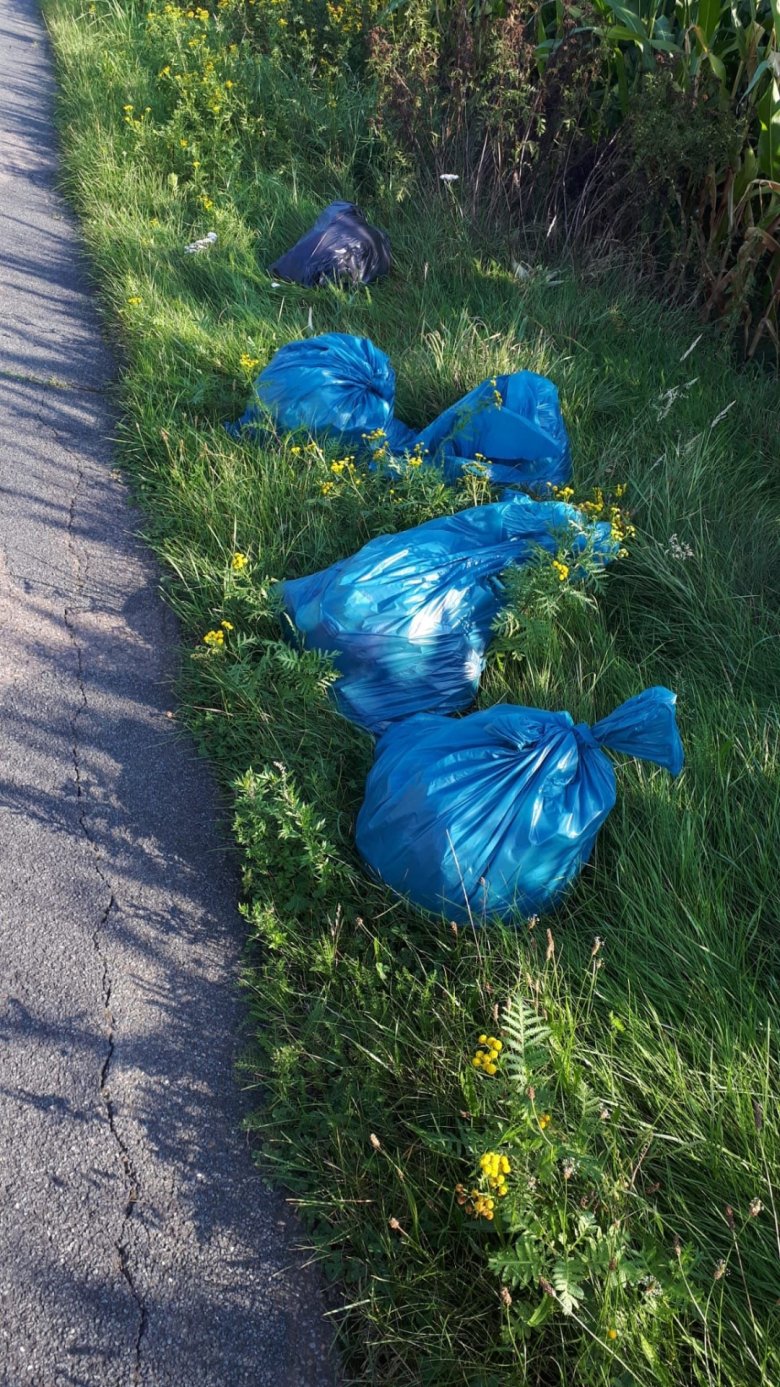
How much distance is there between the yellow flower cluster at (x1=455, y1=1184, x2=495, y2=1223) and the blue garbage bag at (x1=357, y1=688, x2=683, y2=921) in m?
0.56

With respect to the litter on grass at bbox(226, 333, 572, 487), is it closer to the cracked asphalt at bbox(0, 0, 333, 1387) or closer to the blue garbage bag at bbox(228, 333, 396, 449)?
the blue garbage bag at bbox(228, 333, 396, 449)

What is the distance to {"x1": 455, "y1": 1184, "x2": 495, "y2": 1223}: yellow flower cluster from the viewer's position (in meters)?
1.55

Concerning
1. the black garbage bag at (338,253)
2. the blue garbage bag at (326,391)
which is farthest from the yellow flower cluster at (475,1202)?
the black garbage bag at (338,253)

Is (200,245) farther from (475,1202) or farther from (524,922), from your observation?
(475,1202)

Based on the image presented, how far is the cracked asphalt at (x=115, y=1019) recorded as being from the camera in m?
1.61

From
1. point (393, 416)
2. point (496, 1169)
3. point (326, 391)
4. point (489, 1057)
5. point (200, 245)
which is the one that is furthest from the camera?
point (200, 245)

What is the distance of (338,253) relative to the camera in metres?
4.80

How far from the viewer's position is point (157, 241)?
527 centimetres

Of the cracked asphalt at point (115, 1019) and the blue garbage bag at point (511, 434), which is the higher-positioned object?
the blue garbage bag at point (511, 434)

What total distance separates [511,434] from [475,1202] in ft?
8.15

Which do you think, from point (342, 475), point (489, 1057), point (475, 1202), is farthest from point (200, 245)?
point (475, 1202)

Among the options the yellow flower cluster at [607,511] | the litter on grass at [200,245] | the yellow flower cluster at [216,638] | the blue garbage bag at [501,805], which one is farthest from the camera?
the litter on grass at [200,245]

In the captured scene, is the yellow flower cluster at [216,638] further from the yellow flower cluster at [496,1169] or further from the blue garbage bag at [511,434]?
the yellow flower cluster at [496,1169]

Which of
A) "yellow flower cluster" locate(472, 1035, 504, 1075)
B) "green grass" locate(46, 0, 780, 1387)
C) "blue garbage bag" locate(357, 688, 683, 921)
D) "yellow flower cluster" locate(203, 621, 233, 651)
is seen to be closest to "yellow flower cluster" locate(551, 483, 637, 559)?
"green grass" locate(46, 0, 780, 1387)
